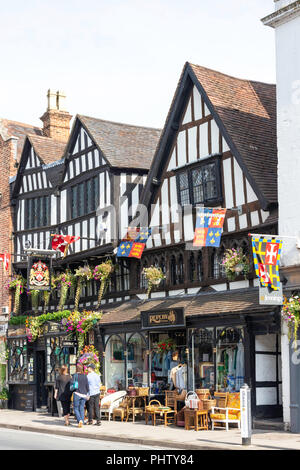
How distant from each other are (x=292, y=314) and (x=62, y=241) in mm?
11256

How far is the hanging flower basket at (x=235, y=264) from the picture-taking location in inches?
793

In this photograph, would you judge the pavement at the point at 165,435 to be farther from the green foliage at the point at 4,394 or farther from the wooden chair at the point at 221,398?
the green foliage at the point at 4,394

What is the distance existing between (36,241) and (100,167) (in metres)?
5.39

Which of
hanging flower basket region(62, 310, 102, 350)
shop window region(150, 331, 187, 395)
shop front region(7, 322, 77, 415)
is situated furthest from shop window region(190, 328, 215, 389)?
shop front region(7, 322, 77, 415)

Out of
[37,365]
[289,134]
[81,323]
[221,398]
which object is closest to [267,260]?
[289,134]

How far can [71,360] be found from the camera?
26906mm

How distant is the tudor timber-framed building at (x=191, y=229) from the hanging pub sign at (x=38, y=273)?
1.00 m

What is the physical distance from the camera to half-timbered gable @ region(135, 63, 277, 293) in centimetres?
2047

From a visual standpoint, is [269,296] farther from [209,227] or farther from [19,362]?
[19,362]

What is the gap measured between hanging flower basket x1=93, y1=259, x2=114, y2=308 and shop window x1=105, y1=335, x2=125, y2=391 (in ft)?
6.55

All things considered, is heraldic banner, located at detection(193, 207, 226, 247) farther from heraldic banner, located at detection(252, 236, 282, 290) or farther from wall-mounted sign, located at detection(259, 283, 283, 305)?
wall-mounted sign, located at detection(259, 283, 283, 305)

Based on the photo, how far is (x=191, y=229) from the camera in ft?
73.8
